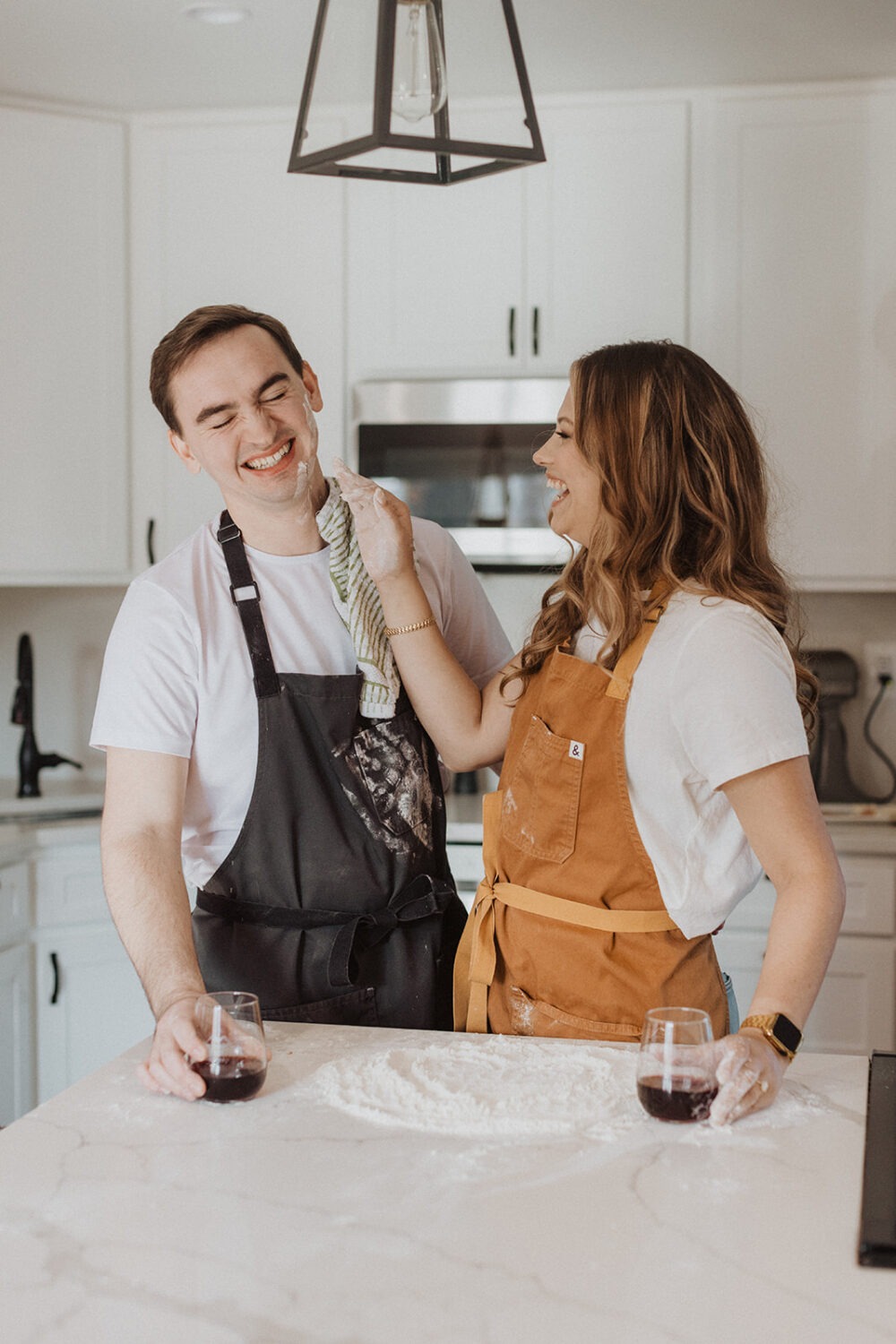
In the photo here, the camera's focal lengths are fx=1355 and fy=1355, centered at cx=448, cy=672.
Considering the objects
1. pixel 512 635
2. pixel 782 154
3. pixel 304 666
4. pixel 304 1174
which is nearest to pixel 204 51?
pixel 782 154

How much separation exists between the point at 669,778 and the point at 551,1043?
0.30 metres

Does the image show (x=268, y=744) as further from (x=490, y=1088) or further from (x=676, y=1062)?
(x=676, y=1062)

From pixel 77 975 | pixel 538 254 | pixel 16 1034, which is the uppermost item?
pixel 538 254

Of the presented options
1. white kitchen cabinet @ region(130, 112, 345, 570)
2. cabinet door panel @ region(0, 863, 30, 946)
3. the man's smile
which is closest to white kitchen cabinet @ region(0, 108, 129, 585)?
white kitchen cabinet @ region(130, 112, 345, 570)

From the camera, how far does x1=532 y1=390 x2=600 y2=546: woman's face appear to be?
156 centimetres

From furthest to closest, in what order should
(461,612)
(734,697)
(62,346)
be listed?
1. (62,346)
2. (461,612)
3. (734,697)

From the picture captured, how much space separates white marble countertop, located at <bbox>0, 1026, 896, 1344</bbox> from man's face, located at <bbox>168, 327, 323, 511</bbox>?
2.40 ft

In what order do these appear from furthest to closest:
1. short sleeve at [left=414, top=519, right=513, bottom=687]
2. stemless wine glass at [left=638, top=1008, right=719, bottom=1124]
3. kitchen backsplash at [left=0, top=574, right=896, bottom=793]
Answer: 1. kitchen backsplash at [left=0, top=574, right=896, bottom=793]
2. short sleeve at [left=414, top=519, right=513, bottom=687]
3. stemless wine glass at [left=638, top=1008, right=719, bottom=1124]

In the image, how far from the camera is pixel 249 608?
5.42 ft

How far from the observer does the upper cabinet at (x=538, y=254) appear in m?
3.04

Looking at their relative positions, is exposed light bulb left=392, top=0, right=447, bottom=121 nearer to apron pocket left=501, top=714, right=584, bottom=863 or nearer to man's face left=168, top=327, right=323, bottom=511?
man's face left=168, top=327, right=323, bottom=511

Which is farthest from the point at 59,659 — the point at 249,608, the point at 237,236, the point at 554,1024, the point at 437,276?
the point at 554,1024

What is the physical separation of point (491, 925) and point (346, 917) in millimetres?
178

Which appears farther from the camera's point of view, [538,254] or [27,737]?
[27,737]
